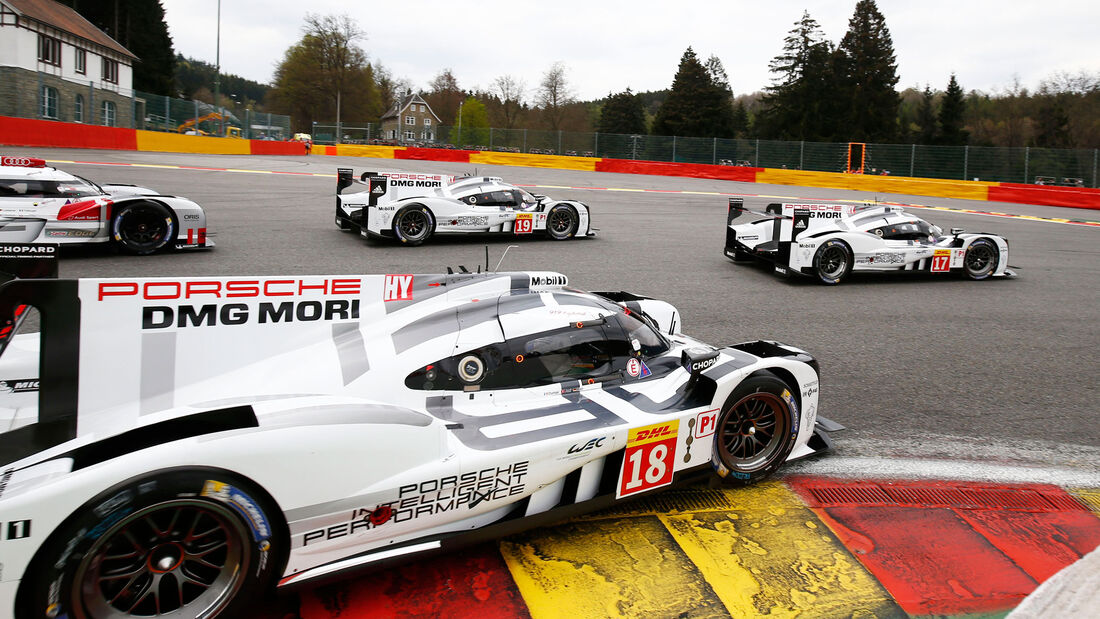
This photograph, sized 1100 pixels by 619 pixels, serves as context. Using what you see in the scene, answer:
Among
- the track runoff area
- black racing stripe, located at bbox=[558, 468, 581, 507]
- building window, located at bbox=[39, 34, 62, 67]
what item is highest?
building window, located at bbox=[39, 34, 62, 67]

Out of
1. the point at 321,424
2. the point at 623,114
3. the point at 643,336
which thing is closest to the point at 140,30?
the point at 623,114

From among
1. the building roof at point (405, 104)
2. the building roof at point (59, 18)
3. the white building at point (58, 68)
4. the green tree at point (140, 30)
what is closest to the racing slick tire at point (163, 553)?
the white building at point (58, 68)

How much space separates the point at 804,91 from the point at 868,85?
538 centimetres

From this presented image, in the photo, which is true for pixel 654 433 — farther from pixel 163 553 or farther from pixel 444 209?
pixel 444 209

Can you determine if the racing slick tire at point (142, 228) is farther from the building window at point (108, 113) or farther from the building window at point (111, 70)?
the building window at point (111, 70)

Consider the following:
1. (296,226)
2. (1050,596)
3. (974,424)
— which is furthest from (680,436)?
(296,226)

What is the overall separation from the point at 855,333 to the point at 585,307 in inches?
191

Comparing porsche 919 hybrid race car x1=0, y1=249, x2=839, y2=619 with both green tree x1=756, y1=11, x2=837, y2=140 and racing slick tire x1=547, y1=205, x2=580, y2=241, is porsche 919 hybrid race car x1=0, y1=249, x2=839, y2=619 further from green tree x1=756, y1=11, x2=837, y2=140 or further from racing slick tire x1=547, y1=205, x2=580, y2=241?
green tree x1=756, y1=11, x2=837, y2=140

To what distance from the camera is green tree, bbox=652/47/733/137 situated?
6444cm

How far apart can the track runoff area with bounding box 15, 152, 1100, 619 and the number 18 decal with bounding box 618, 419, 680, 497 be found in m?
0.25

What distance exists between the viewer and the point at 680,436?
396 centimetres

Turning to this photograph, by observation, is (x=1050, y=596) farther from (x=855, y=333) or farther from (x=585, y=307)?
(x=855, y=333)

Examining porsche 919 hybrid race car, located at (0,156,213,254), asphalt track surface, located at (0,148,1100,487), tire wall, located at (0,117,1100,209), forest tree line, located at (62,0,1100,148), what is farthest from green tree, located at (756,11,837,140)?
porsche 919 hybrid race car, located at (0,156,213,254)

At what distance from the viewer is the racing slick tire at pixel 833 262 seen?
10.8 metres
